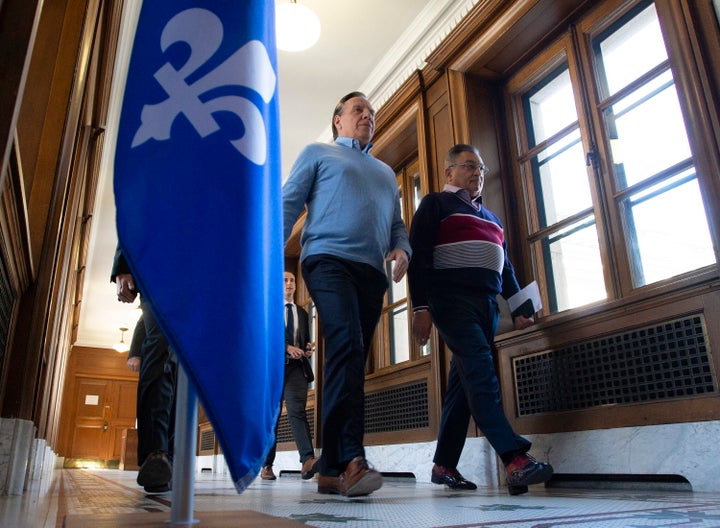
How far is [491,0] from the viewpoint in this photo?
10.5ft

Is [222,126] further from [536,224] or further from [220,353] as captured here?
[536,224]

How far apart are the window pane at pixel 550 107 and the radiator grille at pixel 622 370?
4.10 ft

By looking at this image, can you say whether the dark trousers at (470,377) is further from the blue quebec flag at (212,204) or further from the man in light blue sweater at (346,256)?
the blue quebec flag at (212,204)

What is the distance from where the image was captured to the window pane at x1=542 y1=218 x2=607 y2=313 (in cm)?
266

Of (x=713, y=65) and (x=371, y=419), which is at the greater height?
(x=713, y=65)

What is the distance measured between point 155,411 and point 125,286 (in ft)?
2.54

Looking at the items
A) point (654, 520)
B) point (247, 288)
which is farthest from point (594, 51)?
point (247, 288)

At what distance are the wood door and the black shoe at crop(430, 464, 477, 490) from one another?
12329 millimetres

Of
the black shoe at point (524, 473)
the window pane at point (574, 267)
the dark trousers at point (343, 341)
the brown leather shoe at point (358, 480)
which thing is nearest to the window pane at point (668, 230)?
the window pane at point (574, 267)

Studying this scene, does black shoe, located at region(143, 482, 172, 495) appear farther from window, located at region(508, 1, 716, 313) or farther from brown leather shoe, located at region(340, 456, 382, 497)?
window, located at region(508, 1, 716, 313)

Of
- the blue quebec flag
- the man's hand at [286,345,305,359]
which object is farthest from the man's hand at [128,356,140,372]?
the blue quebec flag

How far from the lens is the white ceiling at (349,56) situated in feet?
13.0

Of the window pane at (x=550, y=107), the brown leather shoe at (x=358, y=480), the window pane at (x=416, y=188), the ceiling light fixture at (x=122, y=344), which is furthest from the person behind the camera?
the ceiling light fixture at (x=122, y=344)

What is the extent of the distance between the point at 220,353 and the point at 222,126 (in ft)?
1.06
